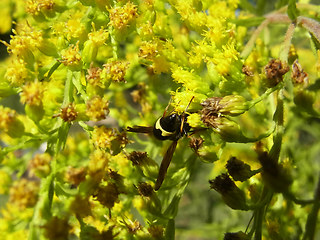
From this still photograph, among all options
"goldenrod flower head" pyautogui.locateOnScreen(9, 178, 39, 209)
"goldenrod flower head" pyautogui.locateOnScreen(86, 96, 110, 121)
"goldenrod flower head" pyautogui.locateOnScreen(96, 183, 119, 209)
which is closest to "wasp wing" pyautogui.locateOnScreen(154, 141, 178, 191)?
"goldenrod flower head" pyautogui.locateOnScreen(96, 183, 119, 209)

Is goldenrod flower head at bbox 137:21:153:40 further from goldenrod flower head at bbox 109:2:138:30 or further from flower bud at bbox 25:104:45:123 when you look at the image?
flower bud at bbox 25:104:45:123

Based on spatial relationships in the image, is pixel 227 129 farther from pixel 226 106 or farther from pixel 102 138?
pixel 102 138

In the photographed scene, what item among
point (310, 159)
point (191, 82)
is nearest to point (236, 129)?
point (191, 82)

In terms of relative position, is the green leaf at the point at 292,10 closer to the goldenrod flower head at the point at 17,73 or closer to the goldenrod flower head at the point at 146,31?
the goldenrod flower head at the point at 146,31

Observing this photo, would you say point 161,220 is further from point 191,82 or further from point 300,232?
point 300,232

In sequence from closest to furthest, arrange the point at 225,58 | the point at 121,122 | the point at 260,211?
the point at 260,211 < the point at 225,58 < the point at 121,122

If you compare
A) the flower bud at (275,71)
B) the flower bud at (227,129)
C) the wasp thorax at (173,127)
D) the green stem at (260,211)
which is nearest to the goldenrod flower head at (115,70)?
the wasp thorax at (173,127)

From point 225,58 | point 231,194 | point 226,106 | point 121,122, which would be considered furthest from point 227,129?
point 121,122
